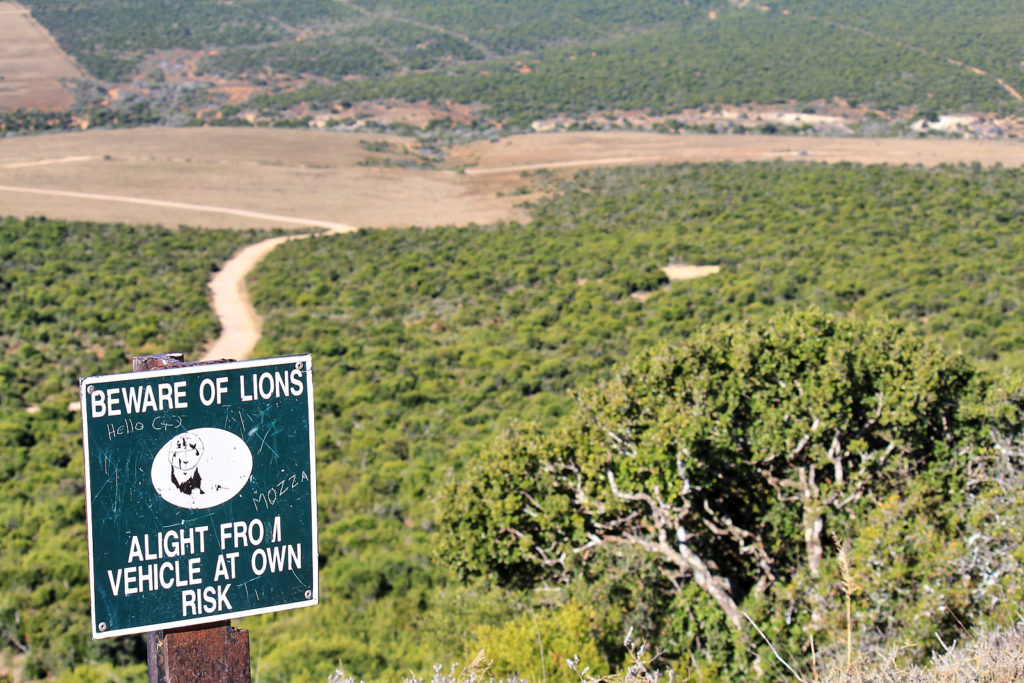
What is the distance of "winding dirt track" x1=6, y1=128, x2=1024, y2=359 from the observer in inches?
1812

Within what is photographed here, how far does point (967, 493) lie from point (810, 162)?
4565cm

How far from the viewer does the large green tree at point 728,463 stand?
9.07 metres

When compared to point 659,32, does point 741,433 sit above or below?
below

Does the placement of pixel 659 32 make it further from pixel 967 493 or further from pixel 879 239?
pixel 967 493

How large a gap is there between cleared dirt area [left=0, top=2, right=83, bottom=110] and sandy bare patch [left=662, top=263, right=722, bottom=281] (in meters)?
65.8

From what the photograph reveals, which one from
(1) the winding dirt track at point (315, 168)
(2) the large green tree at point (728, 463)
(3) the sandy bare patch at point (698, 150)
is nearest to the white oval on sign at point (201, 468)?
(2) the large green tree at point (728, 463)

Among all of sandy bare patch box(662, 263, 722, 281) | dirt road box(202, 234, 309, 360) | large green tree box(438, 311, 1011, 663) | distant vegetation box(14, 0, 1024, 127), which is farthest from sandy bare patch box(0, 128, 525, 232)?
large green tree box(438, 311, 1011, 663)

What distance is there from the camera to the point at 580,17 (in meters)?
118

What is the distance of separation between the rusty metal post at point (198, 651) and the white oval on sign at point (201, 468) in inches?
9.0

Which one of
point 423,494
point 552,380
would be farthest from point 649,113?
point 423,494

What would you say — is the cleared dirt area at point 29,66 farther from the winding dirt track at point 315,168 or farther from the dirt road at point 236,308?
the dirt road at point 236,308

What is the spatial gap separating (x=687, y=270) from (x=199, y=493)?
28298 mm

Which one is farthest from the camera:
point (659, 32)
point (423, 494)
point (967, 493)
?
point (659, 32)

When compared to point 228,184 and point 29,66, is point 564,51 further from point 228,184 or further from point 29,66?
point 228,184
